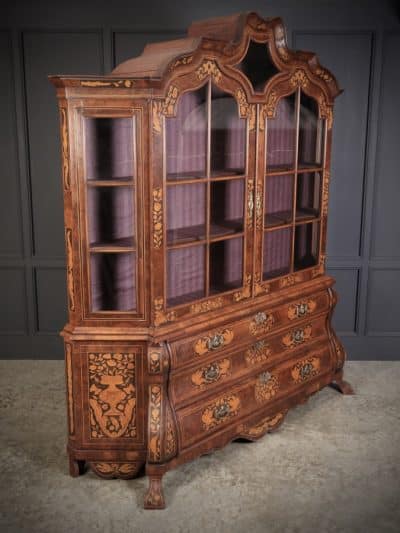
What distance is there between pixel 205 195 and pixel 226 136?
29 centimetres

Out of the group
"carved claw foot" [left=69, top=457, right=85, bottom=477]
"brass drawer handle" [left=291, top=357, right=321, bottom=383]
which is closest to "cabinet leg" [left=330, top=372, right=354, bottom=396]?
"brass drawer handle" [left=291, top=357, right=321, bottom=383]

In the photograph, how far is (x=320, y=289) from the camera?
346cm

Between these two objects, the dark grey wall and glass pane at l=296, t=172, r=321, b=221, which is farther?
the dark grey wall

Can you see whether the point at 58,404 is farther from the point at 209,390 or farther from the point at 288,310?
the point at 288,310

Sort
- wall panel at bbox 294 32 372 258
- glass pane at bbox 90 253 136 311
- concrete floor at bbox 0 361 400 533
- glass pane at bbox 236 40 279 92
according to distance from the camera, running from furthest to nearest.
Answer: wall panel at bbox 294 32 372 258, glass pane at bbox 236 40 279 92, glass pane at bbox 90 253 136 311, concrete floor at bbox 0 361 400 533

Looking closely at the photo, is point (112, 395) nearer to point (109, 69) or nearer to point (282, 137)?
point (282, 137)

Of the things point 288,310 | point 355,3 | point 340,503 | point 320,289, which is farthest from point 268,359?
point 355,3

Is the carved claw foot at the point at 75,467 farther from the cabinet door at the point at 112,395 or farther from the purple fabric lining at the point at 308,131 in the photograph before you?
the purple fabric lining at the point at 308,131

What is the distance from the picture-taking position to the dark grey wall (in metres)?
3.71

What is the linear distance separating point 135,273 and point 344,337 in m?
2.05

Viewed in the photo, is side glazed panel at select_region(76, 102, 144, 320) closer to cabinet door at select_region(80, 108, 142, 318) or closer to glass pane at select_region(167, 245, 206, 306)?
cabinet door at select_region(80, 108, 142, 318)

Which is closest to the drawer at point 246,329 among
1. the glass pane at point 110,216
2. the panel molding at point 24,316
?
the glass pane at point 110,216

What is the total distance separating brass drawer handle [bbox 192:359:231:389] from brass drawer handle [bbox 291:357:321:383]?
0.52 metres

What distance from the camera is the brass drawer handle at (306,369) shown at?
3350 millimetres
